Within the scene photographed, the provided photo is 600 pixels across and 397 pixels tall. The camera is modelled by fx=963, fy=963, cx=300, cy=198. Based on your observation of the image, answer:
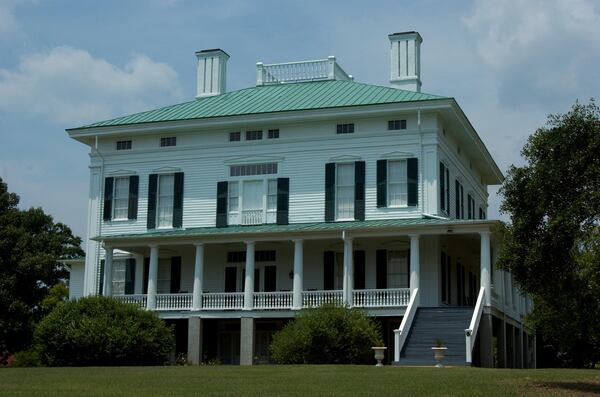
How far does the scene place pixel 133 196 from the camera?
40.1 metres

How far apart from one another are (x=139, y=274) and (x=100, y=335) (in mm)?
8860

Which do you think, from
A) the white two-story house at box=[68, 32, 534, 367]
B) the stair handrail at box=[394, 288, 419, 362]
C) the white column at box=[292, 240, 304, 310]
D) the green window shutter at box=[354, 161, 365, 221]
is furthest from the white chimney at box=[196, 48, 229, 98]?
the stair handrail at box=[394, 288, 419, 362]

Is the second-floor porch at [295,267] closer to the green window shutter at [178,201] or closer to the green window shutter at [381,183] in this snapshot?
the green window shutter at [178,201]

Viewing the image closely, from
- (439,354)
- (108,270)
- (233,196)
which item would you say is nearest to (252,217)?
(233,196)

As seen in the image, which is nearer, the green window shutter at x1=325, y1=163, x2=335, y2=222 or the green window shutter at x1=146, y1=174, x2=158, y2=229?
the green window shutter at x1=325, y1=163, x2=335, y2=222

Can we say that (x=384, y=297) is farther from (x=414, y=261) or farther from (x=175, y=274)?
(x=175, y=274)

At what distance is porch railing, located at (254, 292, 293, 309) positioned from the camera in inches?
1382

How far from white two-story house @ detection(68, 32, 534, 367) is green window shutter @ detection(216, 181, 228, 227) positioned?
0.17ft

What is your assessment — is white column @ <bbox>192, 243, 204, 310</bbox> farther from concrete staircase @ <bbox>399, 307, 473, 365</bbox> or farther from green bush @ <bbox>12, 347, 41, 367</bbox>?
concrete staircase @ <bbox>399, 307, 473, 365</bbox>

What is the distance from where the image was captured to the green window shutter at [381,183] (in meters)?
36.4

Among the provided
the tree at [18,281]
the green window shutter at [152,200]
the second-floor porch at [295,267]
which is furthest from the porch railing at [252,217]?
the tree at [18,281]

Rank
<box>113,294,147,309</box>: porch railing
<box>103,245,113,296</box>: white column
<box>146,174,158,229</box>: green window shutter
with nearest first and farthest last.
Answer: <box>113,294,147,309</box>: porch railing → <box>103,245,113,296</box>: white column → <box>146,174,158,229</box>: green window shutter

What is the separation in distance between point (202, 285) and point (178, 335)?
2.54 metres

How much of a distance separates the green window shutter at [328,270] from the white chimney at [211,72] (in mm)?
10750
